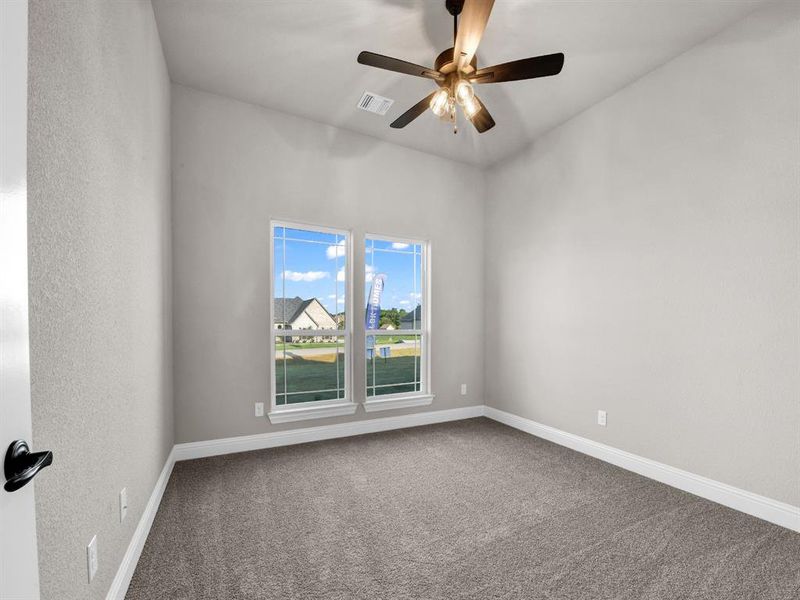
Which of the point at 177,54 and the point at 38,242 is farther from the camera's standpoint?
the point at 177,54

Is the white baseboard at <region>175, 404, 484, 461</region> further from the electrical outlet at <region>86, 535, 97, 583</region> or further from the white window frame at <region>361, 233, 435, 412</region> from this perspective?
the electrical outlet at <region>86, 535, 97, 583</region>

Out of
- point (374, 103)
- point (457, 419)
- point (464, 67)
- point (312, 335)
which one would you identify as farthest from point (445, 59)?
point (457, 419)

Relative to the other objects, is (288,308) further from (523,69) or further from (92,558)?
(523,69)

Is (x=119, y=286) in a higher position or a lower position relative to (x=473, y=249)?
lower

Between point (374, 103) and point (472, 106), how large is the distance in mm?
1264

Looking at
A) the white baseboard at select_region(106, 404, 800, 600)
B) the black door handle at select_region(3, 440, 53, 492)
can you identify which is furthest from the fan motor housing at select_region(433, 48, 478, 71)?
the white baseboard at select_region(106, 404, 800, 600)

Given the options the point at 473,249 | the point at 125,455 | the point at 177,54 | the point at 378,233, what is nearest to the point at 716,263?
the point at 473,249

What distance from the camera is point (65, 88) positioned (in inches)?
Answer: 45.5

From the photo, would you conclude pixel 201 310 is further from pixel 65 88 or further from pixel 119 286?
Answer: pixel 65 88

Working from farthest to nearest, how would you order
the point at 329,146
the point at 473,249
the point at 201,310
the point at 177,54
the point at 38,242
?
the point at 473,249 < the point at 329,146 < the point at 201,310 < the point at 177,54 < the point at 38,242

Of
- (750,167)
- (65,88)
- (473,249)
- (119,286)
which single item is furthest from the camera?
(473,249)

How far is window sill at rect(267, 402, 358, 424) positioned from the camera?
136 inches

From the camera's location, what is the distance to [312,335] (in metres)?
3.71

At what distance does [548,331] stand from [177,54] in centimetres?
387
